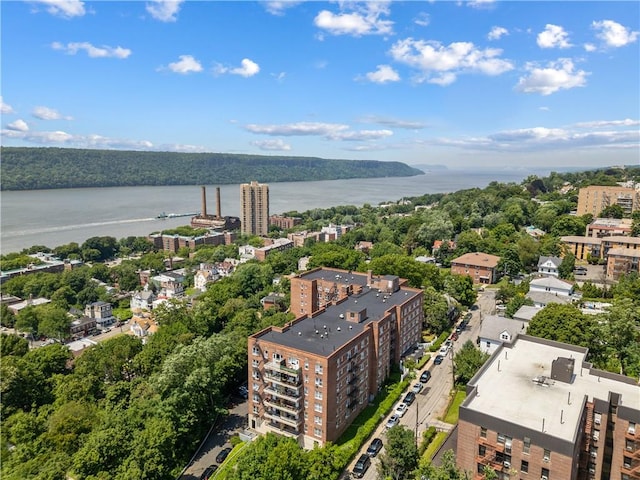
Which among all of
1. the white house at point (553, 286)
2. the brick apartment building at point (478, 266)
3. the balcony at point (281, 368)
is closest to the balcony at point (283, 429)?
the balcony at point (281, 368)

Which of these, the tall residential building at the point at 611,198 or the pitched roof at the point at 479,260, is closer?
the pitched roof at the point at 479,260

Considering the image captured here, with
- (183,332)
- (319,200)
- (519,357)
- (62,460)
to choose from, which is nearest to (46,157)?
(319,200)

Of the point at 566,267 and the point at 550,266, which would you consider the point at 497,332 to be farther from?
the point at 566,267

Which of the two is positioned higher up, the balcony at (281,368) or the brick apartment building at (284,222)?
the balcony at (281,368)

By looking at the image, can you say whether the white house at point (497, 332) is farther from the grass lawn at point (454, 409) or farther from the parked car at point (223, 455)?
the parked car at point (223, 455)

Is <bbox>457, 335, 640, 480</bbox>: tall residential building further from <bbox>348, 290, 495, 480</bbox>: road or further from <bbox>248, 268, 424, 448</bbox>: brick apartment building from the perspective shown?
<bbox>248, 268, 424, 448</bbox>: brick apartment building

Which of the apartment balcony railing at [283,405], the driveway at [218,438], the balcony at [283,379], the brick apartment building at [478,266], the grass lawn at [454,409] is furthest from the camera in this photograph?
the brick apartment building at [478,266]
